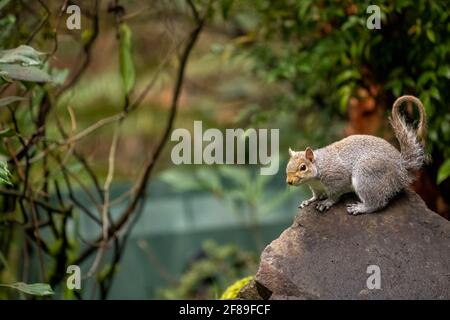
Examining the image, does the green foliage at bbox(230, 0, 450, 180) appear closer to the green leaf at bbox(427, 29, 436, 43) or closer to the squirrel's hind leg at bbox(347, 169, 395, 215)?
the green leaf at bbox(427, 29, 436, 43)

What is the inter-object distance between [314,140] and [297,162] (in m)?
2.96

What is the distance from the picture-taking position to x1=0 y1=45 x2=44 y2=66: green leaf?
5098 mm

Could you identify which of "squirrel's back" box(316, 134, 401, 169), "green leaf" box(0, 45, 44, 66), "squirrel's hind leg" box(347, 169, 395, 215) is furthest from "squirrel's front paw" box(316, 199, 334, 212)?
"green leaf" box(0, 45, 44, 66)


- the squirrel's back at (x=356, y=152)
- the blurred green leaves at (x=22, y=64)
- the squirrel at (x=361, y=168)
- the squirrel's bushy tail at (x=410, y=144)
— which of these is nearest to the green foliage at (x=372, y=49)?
the squirrel's bushy tail at (x=410, y=144)

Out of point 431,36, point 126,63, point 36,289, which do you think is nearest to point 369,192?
point 431,36

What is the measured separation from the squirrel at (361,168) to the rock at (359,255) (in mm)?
87

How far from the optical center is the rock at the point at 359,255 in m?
4.50

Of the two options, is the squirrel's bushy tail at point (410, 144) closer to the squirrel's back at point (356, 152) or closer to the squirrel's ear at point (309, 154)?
the squirrel's back at point (356, 152)

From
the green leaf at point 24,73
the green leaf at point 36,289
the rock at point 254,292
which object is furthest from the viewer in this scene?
the green leaf at point 24,73

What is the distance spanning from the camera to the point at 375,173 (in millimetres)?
5023

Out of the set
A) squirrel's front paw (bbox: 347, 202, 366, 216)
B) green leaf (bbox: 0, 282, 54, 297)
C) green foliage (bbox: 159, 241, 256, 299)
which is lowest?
green leaf (bbox: 0, 282, 54, 297)

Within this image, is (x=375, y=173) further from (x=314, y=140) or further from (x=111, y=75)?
(x=111, y=75)

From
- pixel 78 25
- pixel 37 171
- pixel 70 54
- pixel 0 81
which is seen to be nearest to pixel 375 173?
pixel 0 81

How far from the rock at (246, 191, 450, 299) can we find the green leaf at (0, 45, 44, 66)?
5.86 ft
